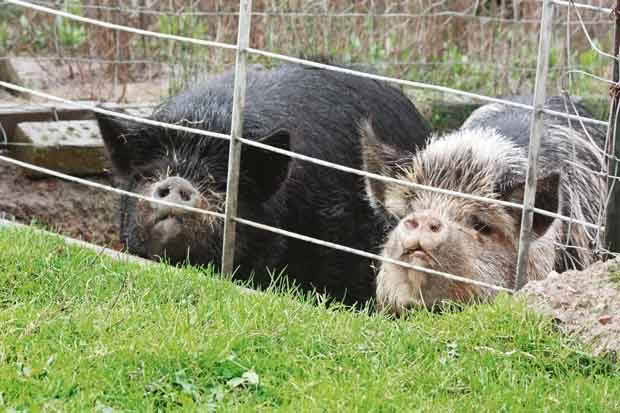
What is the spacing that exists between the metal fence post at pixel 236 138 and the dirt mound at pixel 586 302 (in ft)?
6.03

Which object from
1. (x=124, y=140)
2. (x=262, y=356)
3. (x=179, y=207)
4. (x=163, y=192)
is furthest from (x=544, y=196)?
(x=124, y=140)

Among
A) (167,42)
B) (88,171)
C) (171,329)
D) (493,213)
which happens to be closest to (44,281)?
(171,329)

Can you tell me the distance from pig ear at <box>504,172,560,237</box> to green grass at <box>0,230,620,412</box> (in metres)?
0.85

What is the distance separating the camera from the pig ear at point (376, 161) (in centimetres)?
652

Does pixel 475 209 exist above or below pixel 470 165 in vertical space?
below

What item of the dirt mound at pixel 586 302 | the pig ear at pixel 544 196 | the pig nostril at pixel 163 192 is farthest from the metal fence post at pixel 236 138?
the dirt mound at pixel 586 302

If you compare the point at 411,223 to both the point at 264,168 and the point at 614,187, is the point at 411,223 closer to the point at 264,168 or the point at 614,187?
the point at 614,187

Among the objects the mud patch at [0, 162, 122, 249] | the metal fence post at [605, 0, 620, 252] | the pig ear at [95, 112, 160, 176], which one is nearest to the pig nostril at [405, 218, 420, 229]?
the metal fence post at [605, 0, 620, 252]

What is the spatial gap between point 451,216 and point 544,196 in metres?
0.57

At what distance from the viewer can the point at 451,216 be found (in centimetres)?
606

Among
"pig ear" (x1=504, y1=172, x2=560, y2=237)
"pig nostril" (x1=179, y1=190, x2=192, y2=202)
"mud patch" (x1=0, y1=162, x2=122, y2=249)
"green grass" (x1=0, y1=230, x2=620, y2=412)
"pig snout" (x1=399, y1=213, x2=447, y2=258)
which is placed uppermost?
"pig ear" (x1=504, y1=172, x2=560, y2=237)

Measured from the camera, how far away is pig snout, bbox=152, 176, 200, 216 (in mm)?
6289

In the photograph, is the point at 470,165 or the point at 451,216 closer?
the point at 451,216

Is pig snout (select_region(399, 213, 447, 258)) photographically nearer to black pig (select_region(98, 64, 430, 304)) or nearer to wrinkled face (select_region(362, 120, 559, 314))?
wrinkled face (select_region(362, 120, 559, 314))
